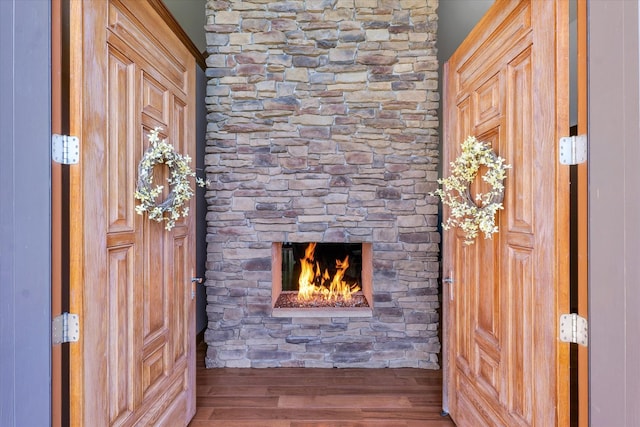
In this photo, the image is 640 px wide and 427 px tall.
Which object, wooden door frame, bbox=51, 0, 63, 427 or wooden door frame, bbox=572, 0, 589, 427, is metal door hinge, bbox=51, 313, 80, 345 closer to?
wooden door frame, bbox=51, 0, 63, 427

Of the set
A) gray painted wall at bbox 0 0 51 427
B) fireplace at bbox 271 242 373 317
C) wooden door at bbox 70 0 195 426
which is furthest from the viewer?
fireplace at bbox 271 242 373 317

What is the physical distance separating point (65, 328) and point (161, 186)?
28.5 inches

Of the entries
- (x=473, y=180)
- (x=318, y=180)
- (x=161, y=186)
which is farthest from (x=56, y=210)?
(x=318, y=180)

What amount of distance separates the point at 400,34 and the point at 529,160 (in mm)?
2039

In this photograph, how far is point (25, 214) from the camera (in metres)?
1.19

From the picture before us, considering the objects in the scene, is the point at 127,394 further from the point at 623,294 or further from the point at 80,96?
the point at 623,294

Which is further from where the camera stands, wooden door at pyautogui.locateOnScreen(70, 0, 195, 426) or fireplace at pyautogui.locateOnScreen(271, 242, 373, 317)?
fireplace at pyautogui.locateOnScreen(271, 242, 373, 317)

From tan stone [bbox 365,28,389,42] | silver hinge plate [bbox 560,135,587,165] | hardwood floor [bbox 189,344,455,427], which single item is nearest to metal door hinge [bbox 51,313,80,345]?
hardwood floor [bbox 189,344,455,427]

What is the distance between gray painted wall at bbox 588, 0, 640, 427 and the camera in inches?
41.1

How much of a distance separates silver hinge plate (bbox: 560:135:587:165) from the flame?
2621 mm

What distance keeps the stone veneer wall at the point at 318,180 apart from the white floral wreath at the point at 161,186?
104 cm

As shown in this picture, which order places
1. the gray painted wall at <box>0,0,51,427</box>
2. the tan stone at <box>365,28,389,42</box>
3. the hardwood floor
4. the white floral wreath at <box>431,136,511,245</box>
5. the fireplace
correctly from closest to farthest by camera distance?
1. the gray painted wall at <box>0,0,51,427</box>
2. the white floral wreath at <box>431,136,511,245</box>
3. the hardwood floor
4. the tan stone at <box>365,28,389,42</box>
5. the fireplace

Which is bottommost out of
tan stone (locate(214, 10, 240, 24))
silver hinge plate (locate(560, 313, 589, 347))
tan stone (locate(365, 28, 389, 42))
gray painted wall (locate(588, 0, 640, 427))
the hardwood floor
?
the hardwood floor

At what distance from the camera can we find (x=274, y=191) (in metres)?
3.10
